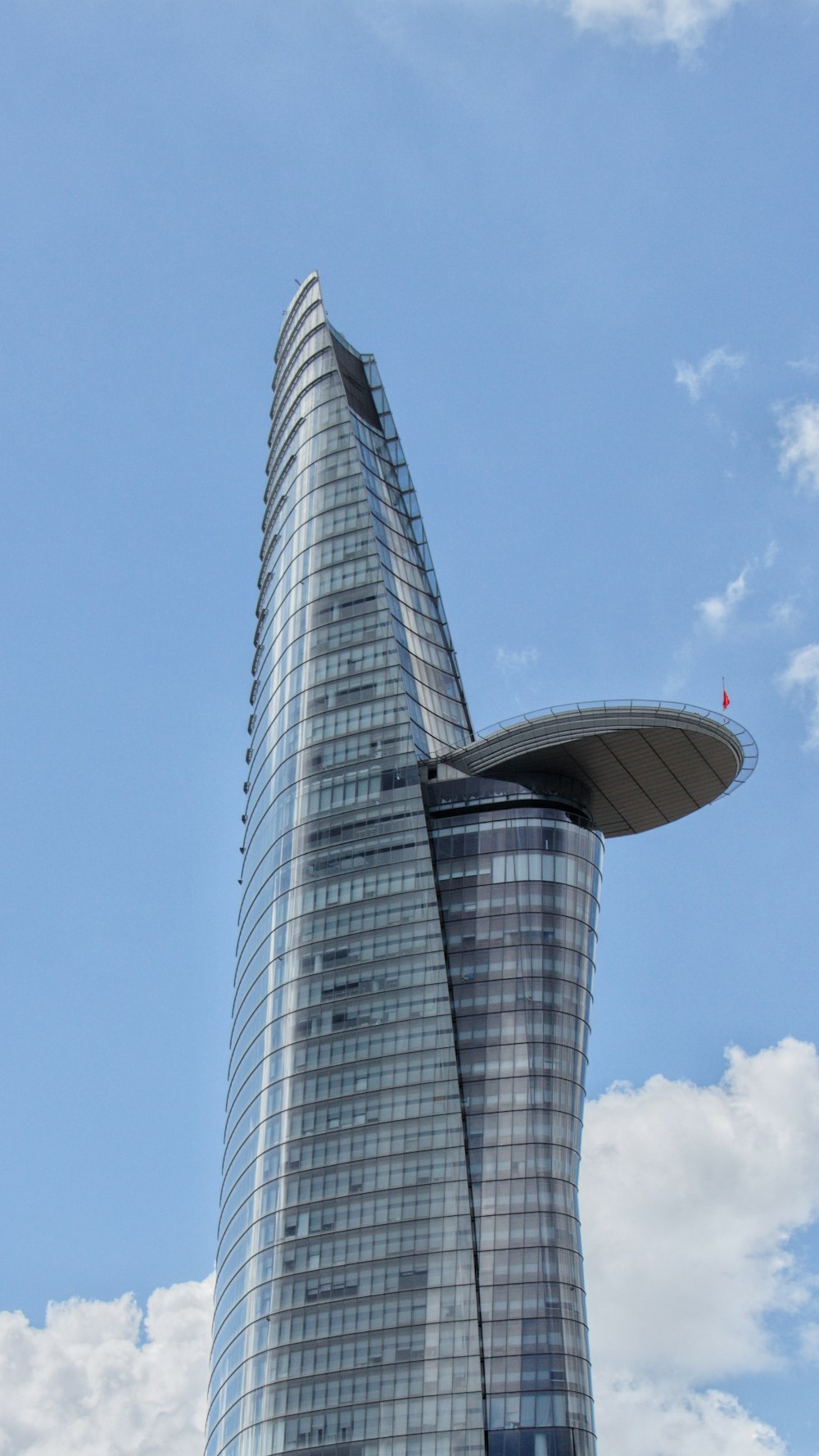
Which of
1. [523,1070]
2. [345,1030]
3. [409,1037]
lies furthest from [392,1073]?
[523,1070]

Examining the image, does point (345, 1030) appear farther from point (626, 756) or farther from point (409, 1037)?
point (626, 756)

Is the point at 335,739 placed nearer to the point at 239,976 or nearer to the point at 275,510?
the point at 239,976

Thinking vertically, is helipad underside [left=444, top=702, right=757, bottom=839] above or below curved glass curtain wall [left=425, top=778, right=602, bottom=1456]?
above

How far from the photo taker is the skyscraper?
13975 cm

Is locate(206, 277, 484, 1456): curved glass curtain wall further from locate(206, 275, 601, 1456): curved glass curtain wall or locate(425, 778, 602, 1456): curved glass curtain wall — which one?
locate(425, 778, 602, 1456): curved glass curtain wall

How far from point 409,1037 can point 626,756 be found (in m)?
29.6

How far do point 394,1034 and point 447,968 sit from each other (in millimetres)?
6872

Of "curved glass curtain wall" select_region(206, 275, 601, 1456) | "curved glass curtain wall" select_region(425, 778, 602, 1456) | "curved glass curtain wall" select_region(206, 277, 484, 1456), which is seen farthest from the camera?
"curved glass curtain wall" select_region(206, 277, 484, 1456)

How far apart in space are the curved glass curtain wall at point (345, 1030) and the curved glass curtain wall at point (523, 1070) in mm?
1772

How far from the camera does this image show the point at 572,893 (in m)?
155

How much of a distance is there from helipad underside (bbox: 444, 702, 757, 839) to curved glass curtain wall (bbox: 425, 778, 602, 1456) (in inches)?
114

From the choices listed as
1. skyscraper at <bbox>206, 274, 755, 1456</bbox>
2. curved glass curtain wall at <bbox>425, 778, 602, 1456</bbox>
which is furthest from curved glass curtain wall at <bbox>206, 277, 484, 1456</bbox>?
curved glass curtain wall at <bbox>425, 778, 602, 1456</bbox>

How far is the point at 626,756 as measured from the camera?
15725cm

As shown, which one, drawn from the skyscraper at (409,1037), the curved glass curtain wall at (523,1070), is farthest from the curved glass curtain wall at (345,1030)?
the curved glass curtain wall at (523,1070)
